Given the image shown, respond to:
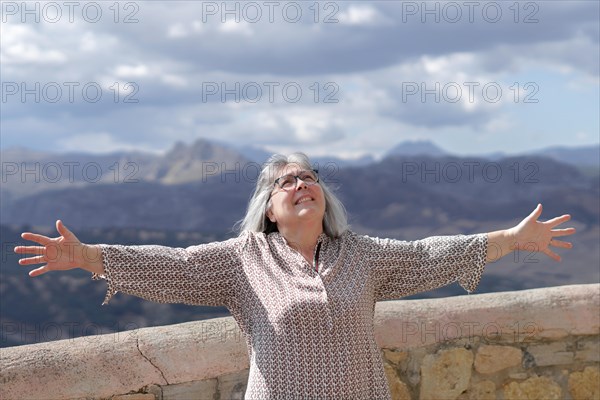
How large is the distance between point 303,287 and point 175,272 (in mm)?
402

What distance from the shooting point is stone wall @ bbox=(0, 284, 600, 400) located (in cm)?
273

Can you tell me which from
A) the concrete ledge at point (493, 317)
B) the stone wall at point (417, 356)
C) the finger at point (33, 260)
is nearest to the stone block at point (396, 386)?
the stone wall at point (417, 356)

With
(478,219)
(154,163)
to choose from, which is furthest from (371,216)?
(154,163)

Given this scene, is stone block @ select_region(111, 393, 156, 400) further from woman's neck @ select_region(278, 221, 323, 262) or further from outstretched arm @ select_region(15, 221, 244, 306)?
woman's neck @ select_region(278, 221, 323, 262)

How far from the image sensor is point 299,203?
250 centimetres

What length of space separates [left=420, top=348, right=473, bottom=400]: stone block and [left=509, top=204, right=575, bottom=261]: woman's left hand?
74 cm

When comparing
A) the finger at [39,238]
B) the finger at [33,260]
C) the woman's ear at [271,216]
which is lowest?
the finger at [33,260]

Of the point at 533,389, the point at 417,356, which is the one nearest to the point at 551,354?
the point at 533,389

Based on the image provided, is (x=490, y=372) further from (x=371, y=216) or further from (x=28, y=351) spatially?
(x=371, y=216)

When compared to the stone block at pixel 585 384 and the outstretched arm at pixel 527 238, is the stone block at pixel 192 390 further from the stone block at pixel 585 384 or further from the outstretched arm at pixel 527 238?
the stone block at pixel 585 384

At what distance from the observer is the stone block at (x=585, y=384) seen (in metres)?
3.34

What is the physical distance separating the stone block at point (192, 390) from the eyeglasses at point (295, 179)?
2.80ft

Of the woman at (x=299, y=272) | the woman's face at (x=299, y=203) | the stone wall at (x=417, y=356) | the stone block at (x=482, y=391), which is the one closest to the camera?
the woman at (x=299, y=272)

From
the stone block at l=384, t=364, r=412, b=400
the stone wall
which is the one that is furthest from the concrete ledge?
the stone block at l=384, t=364, r=412, b=400
